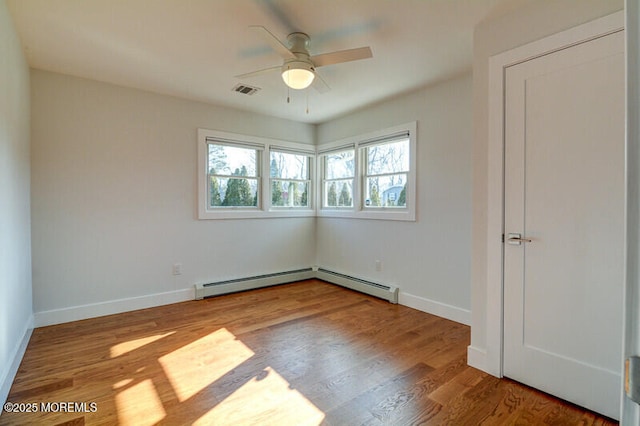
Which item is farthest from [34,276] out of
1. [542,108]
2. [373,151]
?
[542,108]

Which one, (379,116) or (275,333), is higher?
(379,116)

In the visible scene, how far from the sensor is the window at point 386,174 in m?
3.84

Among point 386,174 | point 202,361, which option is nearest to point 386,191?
point 386,174

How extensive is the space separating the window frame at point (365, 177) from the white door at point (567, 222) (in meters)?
1.50

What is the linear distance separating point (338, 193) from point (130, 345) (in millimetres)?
3224

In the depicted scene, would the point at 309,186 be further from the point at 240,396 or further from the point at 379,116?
the point at 240,396

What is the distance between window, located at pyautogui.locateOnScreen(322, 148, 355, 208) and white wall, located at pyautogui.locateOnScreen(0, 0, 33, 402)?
137 inches

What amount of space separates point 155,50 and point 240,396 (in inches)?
109

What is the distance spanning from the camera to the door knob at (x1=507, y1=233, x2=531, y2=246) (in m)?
2.09

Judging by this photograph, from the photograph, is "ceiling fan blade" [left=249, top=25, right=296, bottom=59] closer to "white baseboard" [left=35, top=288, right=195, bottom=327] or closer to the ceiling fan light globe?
the ceiling fan light globe

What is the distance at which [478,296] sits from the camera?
2320mm

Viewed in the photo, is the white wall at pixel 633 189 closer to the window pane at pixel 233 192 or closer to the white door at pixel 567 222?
the white door at pixel 567 222

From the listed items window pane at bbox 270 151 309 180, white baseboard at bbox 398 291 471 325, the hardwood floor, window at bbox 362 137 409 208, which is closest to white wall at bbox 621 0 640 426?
the hardwood floor

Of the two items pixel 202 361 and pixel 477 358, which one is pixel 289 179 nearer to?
pixel 202 361
